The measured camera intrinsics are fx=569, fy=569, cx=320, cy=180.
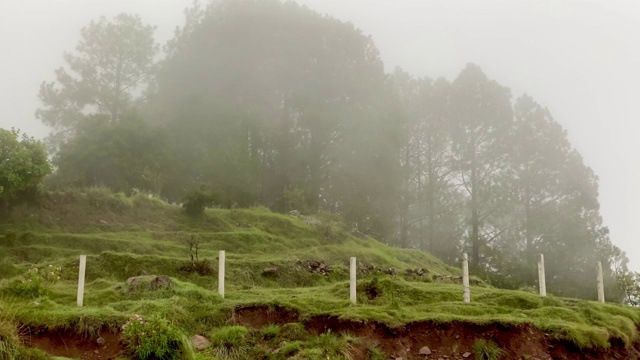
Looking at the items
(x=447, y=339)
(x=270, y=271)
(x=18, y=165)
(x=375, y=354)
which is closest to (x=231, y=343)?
(x=375, y=354)

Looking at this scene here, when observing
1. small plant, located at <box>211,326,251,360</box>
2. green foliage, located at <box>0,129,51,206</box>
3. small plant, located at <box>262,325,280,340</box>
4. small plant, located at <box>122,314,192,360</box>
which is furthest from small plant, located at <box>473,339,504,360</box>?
green foliage, located at <box>0,129,51,206</box>

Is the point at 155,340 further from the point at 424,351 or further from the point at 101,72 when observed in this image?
the point at 101,72

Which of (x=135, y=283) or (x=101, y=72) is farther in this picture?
(x=101, y=72)

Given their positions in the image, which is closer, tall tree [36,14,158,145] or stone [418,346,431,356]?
stone [418,346,431,356]

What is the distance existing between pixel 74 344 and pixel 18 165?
35.0ft

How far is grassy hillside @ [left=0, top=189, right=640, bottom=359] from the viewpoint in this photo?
9.80m

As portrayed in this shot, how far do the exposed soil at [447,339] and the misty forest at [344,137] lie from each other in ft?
58.3

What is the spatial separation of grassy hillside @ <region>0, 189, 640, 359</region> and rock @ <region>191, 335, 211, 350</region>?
0.14 meters

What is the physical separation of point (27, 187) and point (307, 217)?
40.6ft

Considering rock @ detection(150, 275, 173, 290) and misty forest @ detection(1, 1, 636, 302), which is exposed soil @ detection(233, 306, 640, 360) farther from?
misty forest @ detection(1, 1, 636, 302)

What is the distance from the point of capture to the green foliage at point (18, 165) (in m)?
18.0

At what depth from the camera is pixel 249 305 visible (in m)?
11.3

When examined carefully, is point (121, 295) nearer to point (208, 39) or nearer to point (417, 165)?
point (208, 39)

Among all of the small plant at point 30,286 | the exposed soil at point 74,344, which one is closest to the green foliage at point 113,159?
the small plant at point 30,286
